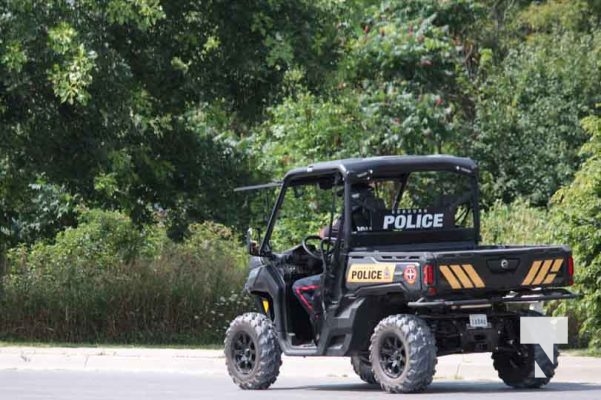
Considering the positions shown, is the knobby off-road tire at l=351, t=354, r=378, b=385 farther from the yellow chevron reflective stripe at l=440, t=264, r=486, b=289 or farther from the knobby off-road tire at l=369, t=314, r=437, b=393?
the yellow chevron reflective stripe at l=440, t=264, r=486, b=289

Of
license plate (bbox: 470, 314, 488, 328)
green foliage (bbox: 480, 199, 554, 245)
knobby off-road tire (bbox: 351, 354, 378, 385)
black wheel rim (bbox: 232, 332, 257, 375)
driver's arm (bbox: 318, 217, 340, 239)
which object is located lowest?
knobby off-road tire (bbox: 351, 354, 378, 385)

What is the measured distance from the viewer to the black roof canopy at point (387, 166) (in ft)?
43.8

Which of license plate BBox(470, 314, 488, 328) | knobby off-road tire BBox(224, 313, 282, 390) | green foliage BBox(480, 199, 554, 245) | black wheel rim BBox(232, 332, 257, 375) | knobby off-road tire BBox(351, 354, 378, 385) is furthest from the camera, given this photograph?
green foliage BBox(480, 199, 554, 245)

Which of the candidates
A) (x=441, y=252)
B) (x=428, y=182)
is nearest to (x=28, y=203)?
(x=428, y=182)

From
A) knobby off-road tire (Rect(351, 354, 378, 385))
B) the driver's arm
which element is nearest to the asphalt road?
knobby off-road tire (Rect(351, 354, 378, 385))

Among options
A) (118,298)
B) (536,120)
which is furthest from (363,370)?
(536,120)

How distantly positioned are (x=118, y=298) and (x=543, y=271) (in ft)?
28.7

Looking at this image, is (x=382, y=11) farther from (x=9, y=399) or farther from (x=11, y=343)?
(x=9, y=399)

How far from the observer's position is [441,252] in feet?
41.4

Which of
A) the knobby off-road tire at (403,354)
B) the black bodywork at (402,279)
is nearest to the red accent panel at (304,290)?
the black bodywork at (402,279)

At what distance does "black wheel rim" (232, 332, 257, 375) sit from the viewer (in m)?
13.9

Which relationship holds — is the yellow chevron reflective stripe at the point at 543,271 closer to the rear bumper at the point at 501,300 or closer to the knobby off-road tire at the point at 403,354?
the rear bumper at the point at 501,300

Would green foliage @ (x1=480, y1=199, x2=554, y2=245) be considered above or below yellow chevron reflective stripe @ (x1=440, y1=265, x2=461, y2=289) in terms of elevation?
above

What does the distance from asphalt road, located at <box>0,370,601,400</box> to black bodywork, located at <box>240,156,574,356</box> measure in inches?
18.3
